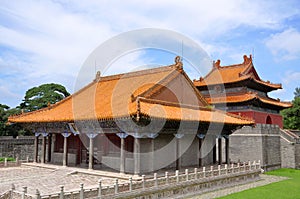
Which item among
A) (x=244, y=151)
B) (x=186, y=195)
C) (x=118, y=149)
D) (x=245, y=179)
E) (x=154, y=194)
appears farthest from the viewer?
(x=244, y=151)

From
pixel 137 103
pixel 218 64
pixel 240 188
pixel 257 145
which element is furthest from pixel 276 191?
pixel 218 64

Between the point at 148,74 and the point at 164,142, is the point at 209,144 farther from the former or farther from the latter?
the point at 148,74

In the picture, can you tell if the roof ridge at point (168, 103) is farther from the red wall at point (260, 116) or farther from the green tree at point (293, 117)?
the green tree at point (293, 117)

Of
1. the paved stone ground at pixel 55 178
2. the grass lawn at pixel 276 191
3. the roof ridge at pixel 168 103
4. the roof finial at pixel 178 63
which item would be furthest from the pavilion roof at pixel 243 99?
the roof finial at pixel 178 63

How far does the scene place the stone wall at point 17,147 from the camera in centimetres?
2731

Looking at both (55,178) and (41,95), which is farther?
(41,95)

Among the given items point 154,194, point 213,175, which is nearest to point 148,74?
point 213,175

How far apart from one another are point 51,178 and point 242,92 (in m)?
21.7

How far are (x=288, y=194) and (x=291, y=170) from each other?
39.7 ft

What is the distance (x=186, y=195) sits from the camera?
15266mm

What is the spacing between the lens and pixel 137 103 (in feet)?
43.0

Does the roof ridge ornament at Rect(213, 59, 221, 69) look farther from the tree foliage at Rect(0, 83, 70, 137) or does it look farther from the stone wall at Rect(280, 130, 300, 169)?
the tree foliage at Rect(0, 83, 70, 137)

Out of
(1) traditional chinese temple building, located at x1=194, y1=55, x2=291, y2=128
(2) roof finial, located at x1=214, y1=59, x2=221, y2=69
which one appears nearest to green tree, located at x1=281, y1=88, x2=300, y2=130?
(1) traditional chinese temple building, located at x1=194, y1=55, x2=291, y2=128

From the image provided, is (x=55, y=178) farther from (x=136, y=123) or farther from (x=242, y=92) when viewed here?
(x=242, y=92)
